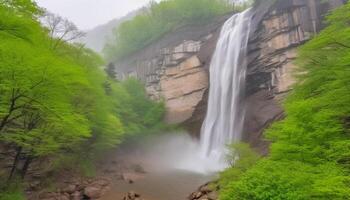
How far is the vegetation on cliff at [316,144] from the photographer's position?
26.5ft

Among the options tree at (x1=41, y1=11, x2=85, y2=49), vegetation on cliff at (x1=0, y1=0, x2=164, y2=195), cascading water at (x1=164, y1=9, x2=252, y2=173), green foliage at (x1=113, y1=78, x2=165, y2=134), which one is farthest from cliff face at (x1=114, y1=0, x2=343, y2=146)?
tree at (x1=41, y1=11, x2=85, y2=49)

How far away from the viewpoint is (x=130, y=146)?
41219 mm

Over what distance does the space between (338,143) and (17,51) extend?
1086 cm

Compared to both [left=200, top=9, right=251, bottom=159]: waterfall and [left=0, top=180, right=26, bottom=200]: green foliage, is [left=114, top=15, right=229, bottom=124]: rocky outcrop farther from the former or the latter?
[left=0, top=180, right=26, bottom=200]: green foliage

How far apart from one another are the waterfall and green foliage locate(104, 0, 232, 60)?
11.4 metres

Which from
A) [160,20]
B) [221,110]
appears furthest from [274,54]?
[160,20]

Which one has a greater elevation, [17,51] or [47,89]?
[17,51]

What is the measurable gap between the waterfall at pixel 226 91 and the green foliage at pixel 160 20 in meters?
11.4

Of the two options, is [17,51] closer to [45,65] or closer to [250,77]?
[45,65]

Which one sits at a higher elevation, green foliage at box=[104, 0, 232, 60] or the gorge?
green foliage at box=[104, 0, 232, 60]

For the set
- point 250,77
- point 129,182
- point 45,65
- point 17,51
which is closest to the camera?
point 17,51

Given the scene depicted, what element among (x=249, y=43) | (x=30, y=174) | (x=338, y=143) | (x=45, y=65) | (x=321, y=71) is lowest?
(x=30, y=174)

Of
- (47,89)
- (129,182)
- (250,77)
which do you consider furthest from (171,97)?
(47,89)

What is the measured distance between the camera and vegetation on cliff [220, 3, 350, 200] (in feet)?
26.5
